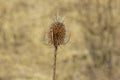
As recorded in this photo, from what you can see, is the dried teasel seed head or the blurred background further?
the blurred background

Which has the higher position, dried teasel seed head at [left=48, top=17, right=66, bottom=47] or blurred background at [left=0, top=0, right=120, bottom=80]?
blurred background at [left=0, top=0, right=120, bottom=80]

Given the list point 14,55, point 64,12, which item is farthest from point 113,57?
point 14,55

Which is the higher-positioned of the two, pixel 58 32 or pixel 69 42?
pixel 69 42

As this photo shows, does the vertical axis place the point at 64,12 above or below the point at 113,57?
above

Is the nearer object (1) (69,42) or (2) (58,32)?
(2) (58,32)

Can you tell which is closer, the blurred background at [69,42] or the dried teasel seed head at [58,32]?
the dried teasel seed head at [58,32]

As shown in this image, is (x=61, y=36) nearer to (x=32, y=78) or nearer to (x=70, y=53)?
(x=32, y=78)

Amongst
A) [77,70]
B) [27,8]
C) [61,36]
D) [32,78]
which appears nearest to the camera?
[61,36]

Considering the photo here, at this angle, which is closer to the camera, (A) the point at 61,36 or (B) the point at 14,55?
(A) the point at 61,36
